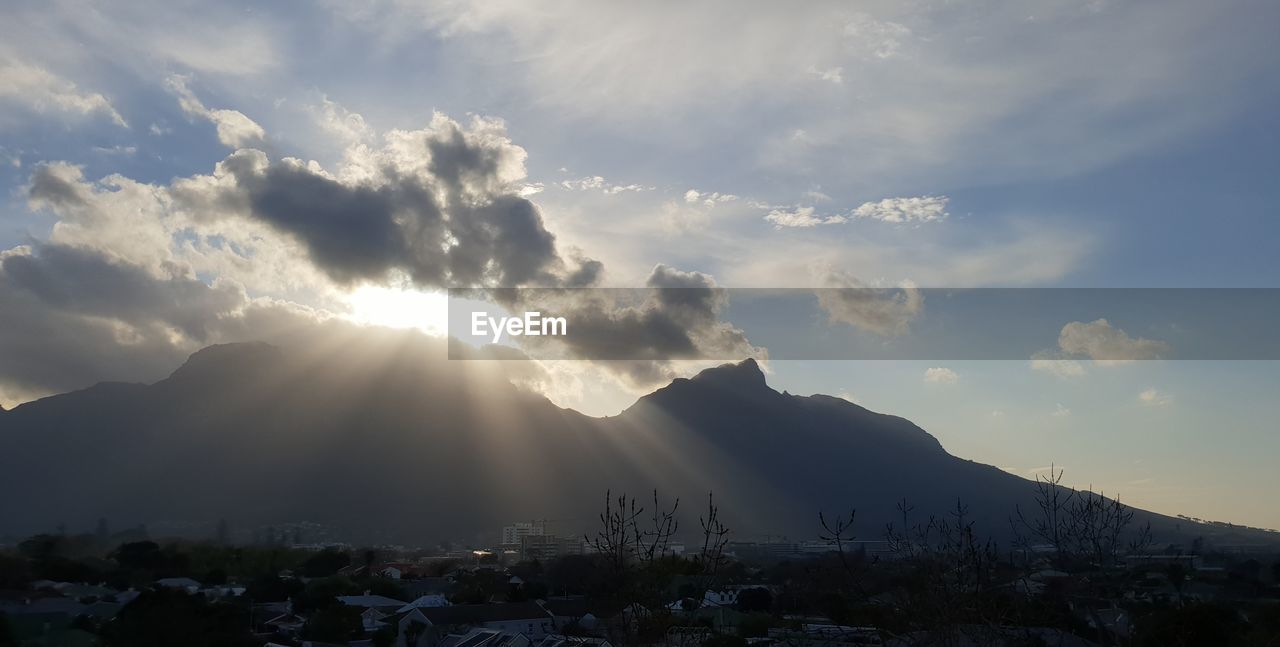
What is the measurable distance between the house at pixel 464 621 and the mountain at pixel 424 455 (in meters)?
42.9

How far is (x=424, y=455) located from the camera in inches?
4843

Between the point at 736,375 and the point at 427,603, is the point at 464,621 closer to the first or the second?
the point at 427,603

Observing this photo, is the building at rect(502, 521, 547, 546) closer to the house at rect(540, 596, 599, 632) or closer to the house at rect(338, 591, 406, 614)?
the house at rect(338, 591, 406, 614)

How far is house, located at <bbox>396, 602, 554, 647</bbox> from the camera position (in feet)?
114

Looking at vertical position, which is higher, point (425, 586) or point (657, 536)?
point (657, 536)

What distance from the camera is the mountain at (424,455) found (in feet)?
303

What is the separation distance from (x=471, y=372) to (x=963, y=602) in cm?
13535

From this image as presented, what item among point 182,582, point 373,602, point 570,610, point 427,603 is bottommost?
point 570,610

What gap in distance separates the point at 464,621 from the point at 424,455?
3519 inches

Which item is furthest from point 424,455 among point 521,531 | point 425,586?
point 425,586

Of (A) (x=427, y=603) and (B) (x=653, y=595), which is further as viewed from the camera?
(A) (x=427, y=603)

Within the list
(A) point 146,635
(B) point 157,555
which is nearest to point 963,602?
(A) point 146,635

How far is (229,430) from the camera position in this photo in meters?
110

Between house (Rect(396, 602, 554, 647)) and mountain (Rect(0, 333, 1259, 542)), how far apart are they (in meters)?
42.9
